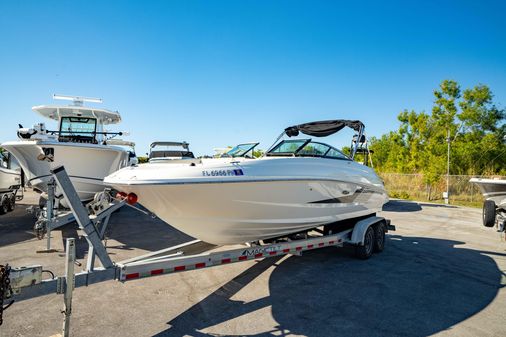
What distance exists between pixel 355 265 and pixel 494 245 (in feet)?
13.6

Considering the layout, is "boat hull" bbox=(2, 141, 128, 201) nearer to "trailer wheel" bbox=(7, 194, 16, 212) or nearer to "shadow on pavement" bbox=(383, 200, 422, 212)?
"trailer wheel" bbox=(7, 194, 16, 212)

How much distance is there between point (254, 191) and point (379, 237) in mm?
3379

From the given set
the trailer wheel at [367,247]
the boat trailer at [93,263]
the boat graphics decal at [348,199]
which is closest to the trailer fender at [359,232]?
the trailer wheel at [367,247]

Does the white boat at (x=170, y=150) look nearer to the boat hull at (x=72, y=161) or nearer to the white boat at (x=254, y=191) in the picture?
the boat hull at (x=72, y=161)

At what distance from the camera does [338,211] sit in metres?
5.42

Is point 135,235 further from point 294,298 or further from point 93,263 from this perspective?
point 294,298

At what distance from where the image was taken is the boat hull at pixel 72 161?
23.5ft

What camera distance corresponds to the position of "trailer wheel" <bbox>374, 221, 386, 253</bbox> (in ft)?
20.3

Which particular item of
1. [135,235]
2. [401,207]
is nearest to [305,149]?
[135,235]

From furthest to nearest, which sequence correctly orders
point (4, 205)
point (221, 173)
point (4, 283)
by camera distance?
point (4, 205)
point (221, 173)
point (4, 283)

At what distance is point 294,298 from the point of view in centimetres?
399

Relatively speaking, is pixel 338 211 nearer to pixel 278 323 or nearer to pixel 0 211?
pixel 278 323

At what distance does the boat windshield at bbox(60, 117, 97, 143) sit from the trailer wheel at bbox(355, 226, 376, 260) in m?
7.71

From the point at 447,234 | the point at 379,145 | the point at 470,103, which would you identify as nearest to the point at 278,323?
the point at 447,234
